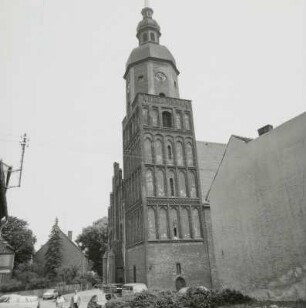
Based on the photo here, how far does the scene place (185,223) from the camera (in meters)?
27.5

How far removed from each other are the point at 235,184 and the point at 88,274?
3319 cm

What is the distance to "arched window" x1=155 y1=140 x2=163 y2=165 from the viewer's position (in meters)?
29.2

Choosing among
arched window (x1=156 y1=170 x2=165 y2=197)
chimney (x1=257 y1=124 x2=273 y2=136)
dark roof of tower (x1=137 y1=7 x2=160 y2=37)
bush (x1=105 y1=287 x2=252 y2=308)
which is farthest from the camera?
dark roof of tower (x1=137 y1=7 x2=160 y2=37)

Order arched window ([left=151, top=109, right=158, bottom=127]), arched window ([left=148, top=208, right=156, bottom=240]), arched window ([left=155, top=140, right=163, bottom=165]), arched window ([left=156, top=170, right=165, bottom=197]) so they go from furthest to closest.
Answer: arched window ([left=151, top=109, right=158, bottom=127]), arched window ([left=155, top=140, right=163, bottom=165]), arched window ([left=156, top=170, right=165, bottom=197]), arched window ([left=148, top=208, right=156, bottom=240])

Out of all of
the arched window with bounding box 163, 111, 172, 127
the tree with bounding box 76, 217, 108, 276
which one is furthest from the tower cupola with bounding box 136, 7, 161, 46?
the tree with bounding box 76, 217, 108, 276

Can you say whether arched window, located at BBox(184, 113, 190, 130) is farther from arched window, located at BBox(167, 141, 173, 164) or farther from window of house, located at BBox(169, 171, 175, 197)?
window of house, located at BBox(169, 171, 175, 197)

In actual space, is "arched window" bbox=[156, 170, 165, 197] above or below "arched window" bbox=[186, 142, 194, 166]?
below

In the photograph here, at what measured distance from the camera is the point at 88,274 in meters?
44.5

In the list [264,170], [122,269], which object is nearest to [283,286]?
[264,170]

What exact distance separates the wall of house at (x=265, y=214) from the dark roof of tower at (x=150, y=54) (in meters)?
17.0

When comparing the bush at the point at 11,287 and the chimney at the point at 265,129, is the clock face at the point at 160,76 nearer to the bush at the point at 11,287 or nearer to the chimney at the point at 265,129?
the chimney at the point at 265,129

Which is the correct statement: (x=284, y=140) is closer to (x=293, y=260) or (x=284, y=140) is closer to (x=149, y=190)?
(x=293, y=260)

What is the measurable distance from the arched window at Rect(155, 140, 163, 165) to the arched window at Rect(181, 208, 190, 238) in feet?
16.2

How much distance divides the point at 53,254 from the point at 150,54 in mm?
32285
